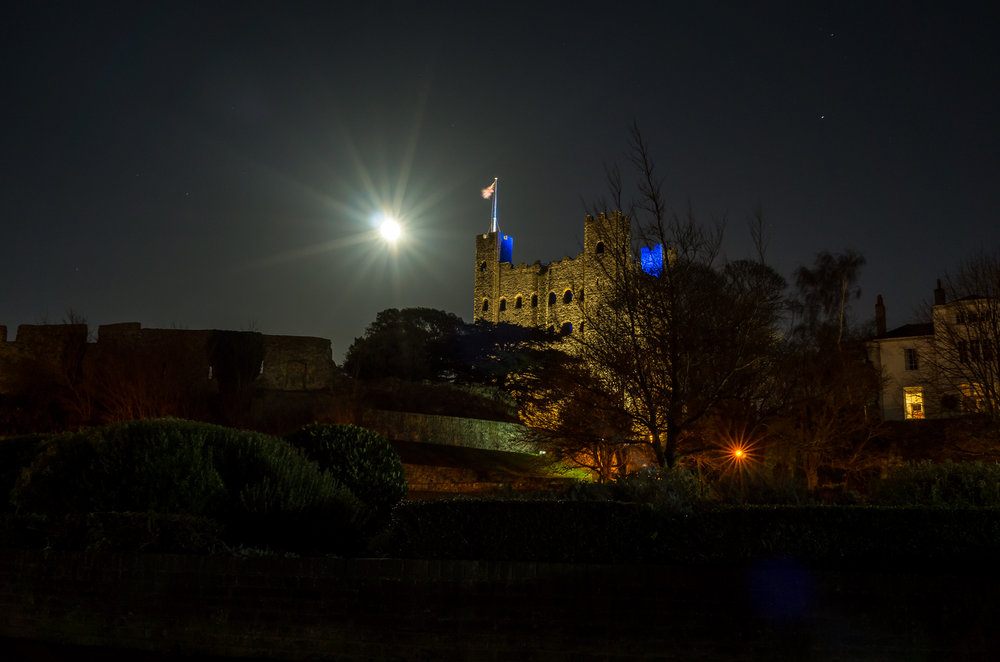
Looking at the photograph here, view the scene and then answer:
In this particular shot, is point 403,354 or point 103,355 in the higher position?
point 403,354

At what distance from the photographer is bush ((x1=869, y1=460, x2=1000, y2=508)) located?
818cm

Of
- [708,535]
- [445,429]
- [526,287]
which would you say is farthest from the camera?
[526,287]

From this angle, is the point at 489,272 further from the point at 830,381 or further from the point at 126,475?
the point at 126,475

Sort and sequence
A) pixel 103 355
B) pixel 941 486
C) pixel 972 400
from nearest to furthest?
pixel 941 486 < pixel 972 400 < pixel 103 355

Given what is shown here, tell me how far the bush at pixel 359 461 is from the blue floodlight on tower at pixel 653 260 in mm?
4786

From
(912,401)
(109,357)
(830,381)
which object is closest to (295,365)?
(109,357)

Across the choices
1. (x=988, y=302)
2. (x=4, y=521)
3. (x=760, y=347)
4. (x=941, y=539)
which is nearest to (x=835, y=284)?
(x=988, y=302)

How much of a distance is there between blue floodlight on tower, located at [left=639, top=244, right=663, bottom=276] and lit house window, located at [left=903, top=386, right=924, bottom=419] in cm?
3059

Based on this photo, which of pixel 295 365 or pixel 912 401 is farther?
pixel 912 401

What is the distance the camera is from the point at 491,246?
74.9 m

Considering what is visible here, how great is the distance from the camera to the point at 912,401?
39.5m

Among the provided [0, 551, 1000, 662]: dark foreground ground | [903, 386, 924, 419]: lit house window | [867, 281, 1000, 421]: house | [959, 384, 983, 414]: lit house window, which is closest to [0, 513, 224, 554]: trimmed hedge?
[0, 551, 1000, 662]: dark foreground ground

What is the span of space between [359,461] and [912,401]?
118 ft

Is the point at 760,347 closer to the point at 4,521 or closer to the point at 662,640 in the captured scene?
the point at 662,640
